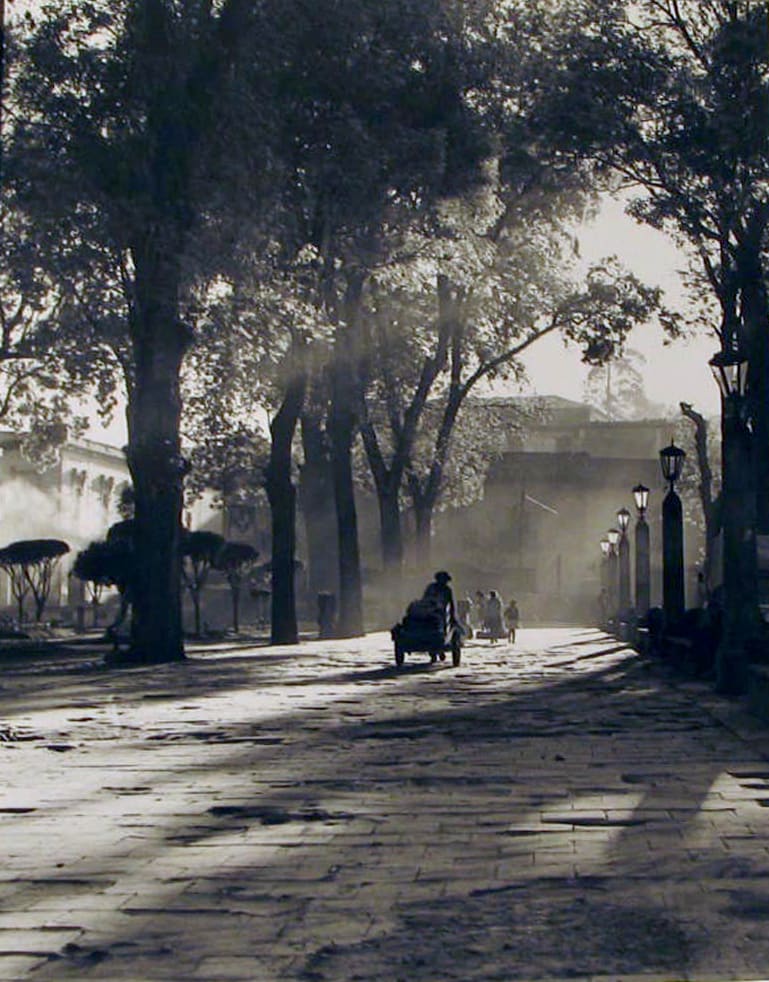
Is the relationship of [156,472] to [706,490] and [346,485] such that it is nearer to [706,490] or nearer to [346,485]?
[346,485]

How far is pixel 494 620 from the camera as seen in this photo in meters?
42.9

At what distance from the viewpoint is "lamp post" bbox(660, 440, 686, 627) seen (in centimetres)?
2645

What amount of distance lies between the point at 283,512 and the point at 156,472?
32.1ft

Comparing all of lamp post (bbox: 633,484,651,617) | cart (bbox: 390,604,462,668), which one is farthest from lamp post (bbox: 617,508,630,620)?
cart (bbox: 390,604,462,668)

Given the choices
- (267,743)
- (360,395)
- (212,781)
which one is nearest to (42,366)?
(360,395)

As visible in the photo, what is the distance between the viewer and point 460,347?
46.0 meters

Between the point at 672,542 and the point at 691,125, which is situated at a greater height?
the point at 691,125

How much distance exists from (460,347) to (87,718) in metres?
30.7

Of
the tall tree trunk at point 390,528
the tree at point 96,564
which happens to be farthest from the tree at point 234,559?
the tree at point 96,564

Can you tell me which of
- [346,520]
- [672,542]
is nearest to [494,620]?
[346,520]

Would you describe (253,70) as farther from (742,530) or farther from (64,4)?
(742,530)

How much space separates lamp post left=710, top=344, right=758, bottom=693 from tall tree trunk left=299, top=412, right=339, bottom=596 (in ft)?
106

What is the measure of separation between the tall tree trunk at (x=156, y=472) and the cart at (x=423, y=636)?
3.66 m

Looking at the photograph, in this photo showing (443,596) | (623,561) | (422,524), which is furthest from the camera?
(422,524)
